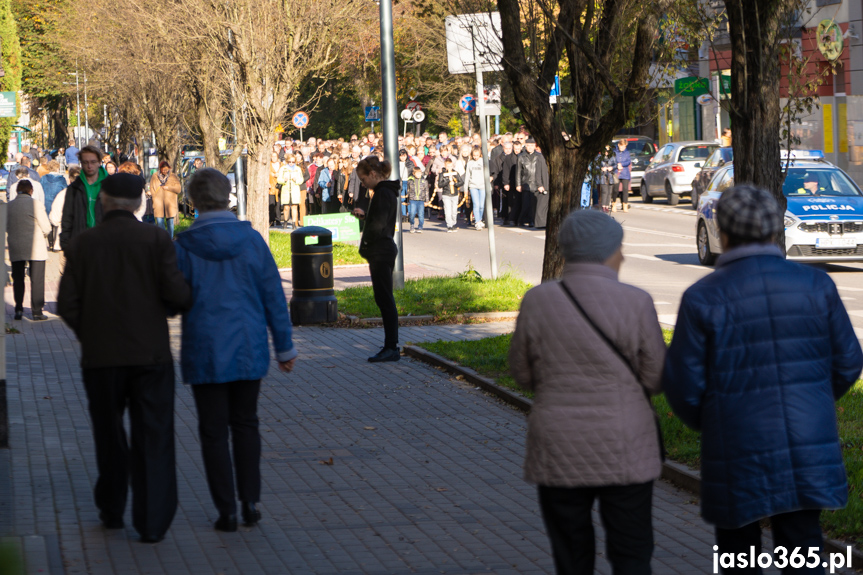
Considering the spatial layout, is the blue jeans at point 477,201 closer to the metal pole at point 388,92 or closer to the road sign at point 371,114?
the metal pole at point 388,92

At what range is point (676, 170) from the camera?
3506 centimetres

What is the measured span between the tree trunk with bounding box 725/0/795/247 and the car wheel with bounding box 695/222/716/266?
12.0 meters

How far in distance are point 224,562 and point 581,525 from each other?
2.06 m

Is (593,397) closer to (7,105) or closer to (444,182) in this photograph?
(444,182)

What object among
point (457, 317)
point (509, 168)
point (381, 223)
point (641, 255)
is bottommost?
point (457, 317)

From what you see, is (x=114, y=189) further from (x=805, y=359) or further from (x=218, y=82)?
(x=218, y=82)

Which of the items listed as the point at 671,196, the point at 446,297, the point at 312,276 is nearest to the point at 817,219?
the point at 446,297

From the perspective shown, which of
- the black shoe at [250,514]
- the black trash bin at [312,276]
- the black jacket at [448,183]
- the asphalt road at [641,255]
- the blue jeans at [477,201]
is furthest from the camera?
the black jacket at [448,183]

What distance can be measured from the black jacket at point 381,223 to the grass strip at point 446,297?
10.5 feet

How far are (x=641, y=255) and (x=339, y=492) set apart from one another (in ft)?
51.8

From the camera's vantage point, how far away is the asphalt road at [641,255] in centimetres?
1661

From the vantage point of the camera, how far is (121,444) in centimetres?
590

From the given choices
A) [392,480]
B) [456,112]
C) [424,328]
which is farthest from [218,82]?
[456,112]

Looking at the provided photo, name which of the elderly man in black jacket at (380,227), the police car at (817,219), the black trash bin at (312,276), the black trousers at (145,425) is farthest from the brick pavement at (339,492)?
the police car at (817,219)
